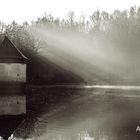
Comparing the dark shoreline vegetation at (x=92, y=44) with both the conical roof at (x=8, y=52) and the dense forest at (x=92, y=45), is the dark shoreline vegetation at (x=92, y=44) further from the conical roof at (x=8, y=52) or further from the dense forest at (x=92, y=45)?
the conical roof at (x=8, y=52)

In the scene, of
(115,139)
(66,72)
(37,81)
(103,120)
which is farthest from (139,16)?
(115,139)

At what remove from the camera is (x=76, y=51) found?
5762 centimetres

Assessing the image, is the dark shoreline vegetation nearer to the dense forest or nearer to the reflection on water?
the dense forest

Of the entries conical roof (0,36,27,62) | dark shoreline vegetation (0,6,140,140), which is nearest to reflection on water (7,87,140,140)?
conical roof (0,36,27,62)

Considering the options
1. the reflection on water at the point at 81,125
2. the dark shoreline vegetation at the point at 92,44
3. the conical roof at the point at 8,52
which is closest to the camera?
the reflection on water at the point at 81,125

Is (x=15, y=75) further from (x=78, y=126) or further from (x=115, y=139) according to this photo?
(x=115, y=139)

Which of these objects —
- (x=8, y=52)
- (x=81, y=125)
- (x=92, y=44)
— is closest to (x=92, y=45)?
(x=92, y=44)

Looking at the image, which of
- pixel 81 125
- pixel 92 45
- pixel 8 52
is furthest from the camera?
pixel 92 45

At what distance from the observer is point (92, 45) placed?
201 ft

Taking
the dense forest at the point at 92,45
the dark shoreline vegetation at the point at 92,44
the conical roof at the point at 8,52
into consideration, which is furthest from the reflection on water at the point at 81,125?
the dense forest at the point at 92,45

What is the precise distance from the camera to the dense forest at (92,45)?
46.3m

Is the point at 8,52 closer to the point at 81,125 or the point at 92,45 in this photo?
the point at 81,125

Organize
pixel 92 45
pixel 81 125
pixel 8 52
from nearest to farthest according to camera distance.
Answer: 1. pixel 81 125
2. pixel 8 52
3. pixel 92 45

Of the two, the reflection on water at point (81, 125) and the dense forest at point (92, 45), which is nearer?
the reflection on water at point (81, 125)
